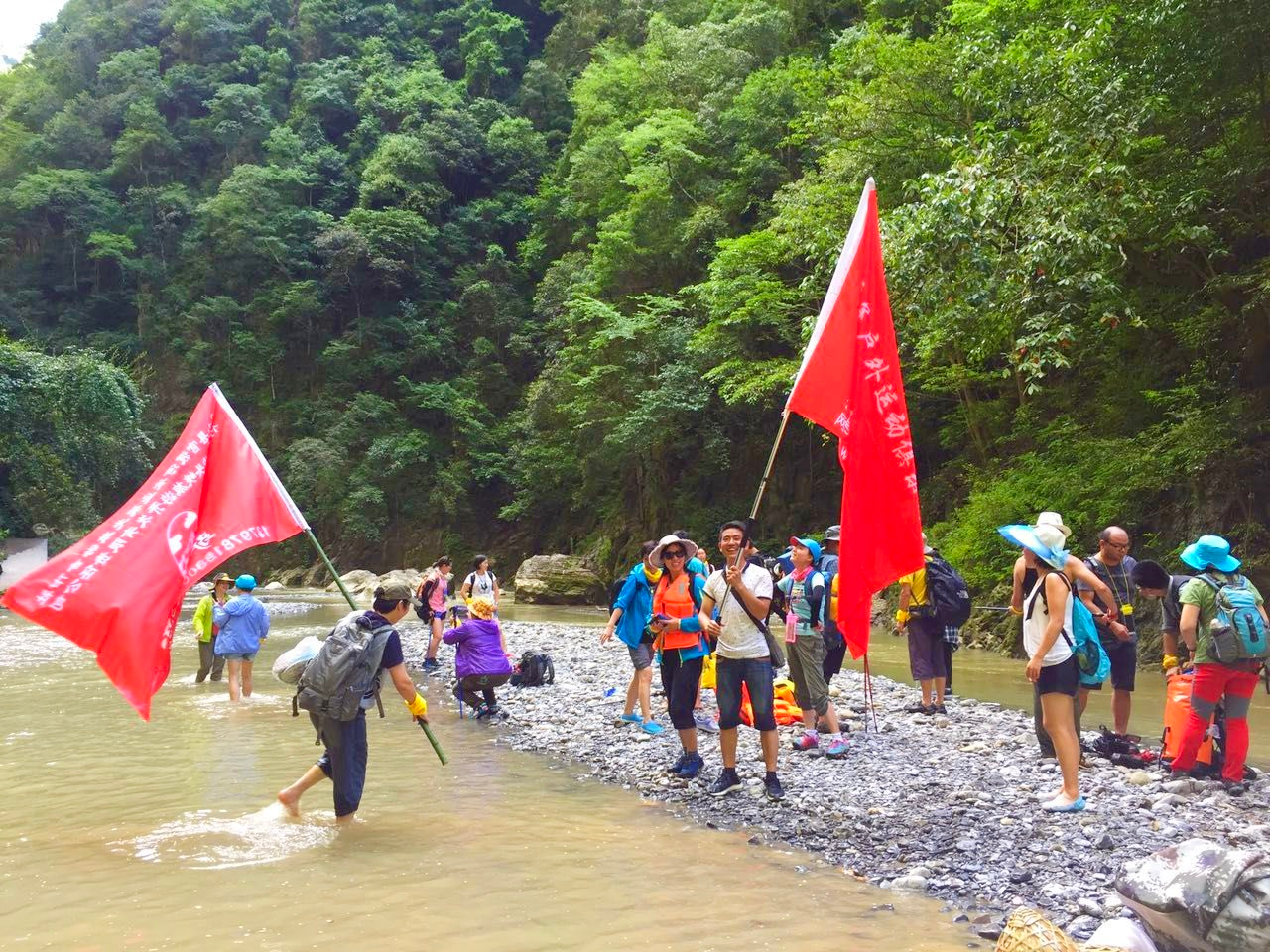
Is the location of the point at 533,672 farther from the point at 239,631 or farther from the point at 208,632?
the point at 208,632

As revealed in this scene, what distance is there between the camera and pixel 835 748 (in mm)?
7105

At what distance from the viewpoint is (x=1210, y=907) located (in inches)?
123

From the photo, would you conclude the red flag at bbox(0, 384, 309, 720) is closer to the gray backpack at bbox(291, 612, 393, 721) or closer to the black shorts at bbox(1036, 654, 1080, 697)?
the gray backpack at bbox(291, 612, 393, 721)

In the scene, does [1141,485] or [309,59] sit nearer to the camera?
[1141,485]

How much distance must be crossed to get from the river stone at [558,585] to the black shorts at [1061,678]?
2253 centimetres

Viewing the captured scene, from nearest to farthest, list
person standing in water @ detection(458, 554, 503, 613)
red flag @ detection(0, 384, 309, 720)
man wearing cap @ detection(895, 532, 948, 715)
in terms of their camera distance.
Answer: red flag @ detection(0, 384, 309, 720)
man wearing cap @ detection(895, 532, 948, 715)
person standing in water @ detection(458, 554, 503, 613)

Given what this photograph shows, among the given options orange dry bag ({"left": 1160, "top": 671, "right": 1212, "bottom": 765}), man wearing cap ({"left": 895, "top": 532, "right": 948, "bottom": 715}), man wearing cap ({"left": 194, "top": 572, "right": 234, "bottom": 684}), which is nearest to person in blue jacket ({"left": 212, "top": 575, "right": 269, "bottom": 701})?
man wearing cap ({"left": 194, "top": 572, "right": 234, "bottom": 684})

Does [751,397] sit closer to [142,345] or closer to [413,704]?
[413,704]

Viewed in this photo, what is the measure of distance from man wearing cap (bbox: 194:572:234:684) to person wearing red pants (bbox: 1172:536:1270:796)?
9914 mm

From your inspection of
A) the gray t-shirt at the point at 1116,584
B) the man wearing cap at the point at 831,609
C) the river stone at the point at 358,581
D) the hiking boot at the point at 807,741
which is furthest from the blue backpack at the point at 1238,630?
the river stone at the point at 358,581

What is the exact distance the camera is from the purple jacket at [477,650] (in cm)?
930

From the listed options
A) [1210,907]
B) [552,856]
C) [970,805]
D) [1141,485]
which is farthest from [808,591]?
[1141,485]

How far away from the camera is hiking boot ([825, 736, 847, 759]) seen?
278 inches

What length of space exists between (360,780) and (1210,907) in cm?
444
